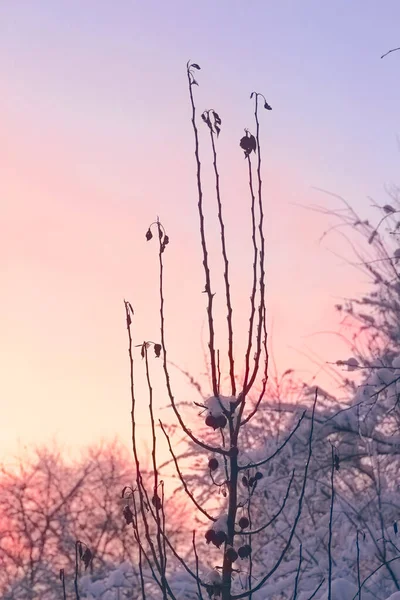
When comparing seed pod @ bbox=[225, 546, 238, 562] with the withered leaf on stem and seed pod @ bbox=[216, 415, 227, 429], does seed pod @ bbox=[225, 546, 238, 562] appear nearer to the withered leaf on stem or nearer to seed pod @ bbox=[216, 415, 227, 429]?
seed pod @ bbox=[216, 415, 227, 429]

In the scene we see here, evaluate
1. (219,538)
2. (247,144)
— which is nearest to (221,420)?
(219,538)

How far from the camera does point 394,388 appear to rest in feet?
25.8

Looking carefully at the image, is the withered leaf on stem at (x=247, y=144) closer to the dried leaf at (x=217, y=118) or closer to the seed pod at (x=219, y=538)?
the dried leaf at (x=217, y=118)

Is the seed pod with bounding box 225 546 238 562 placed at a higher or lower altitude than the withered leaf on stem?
lower

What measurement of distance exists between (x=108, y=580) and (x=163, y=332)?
741 centimetres

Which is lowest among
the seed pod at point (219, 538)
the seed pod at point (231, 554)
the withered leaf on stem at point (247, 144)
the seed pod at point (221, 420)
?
the seed pod at point (231, 554)

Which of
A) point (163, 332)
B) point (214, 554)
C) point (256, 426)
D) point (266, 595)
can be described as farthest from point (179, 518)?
point (163, 332)

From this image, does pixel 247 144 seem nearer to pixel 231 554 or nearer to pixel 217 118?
pixel 217 118

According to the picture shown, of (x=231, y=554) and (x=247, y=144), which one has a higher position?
(x=247, y=144)

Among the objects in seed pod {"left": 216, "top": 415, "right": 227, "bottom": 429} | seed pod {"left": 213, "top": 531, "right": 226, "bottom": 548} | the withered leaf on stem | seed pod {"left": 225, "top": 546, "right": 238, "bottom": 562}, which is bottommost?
seed pod {"left": 225, "top": 546, "right": 238, "bottom": 562}

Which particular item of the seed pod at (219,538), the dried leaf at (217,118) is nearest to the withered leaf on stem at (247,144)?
the dried leaf at (217,118)

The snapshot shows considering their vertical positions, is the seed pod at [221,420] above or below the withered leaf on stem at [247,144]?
below

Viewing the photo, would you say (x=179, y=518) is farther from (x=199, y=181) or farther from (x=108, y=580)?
(x=199, y=181)

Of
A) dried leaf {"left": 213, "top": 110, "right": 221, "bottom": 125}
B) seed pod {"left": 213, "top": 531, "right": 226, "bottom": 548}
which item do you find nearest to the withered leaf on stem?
dried leaf {"left": 213, "top": 110, "right": 221, "bottom": 125}
